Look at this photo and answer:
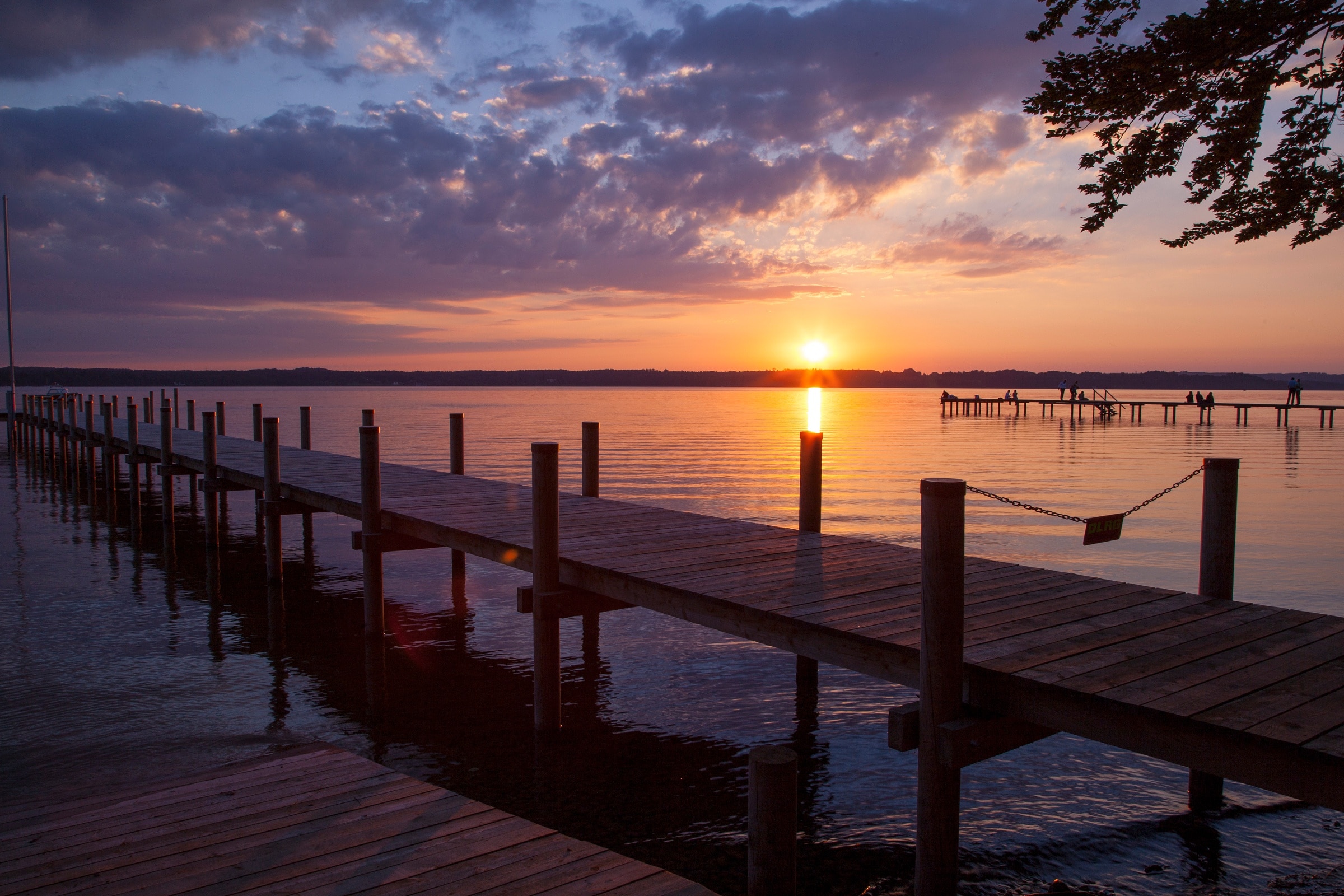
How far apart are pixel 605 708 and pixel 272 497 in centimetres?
690

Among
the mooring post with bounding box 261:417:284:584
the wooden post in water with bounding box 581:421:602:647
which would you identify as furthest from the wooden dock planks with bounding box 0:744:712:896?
the mooring post with bounding box 261:417:284:584

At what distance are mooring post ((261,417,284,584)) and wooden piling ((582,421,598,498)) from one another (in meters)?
4.21

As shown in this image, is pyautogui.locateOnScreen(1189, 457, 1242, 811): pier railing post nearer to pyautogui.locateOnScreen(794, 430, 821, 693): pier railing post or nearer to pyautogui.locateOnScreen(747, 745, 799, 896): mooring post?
pyautogui.locateOnScreen(794, 430, 821, 693): pier railing post

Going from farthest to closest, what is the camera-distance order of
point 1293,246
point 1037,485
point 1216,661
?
point 1037,485 < point 1293,246 < point 1216,661

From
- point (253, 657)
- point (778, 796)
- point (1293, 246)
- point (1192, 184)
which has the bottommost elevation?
point (253, 657)

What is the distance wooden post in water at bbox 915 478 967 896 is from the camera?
4.33m

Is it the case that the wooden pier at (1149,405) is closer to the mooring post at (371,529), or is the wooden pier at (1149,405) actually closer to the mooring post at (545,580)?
the mooring post at (371,529)

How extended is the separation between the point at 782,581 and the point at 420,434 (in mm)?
47736

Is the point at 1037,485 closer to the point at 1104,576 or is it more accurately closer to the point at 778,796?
the point at 1104,576

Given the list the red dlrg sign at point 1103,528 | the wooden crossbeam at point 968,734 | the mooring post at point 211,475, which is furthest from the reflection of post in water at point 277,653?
the red dlrg sign at point 1103,528

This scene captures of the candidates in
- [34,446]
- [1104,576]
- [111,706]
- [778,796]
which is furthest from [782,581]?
[34,446]

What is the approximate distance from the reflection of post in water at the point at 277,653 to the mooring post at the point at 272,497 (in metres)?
0.27

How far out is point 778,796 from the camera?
132 inches

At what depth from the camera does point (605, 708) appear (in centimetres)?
868
